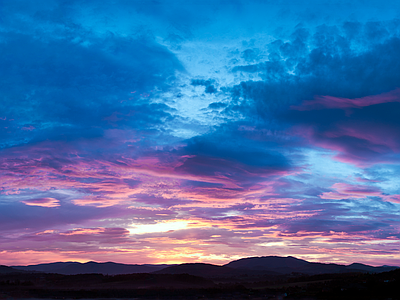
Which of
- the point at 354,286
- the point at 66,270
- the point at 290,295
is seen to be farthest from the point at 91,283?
the point at 66,270

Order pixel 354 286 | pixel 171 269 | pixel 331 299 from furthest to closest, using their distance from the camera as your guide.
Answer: pixel 171 269 → pixel 354 286 → pixel 331 299

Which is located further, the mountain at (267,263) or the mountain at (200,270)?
the mountain at (267,263)

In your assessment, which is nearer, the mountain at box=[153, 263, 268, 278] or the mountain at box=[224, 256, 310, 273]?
the mountain at box=[153, 263, 268, 278]

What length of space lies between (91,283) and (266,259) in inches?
4828

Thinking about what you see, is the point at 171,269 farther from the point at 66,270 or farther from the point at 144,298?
Result: the point at 66,270

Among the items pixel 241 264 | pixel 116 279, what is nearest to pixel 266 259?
pixel 241 264

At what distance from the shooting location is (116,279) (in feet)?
217

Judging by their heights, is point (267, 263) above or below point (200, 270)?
below

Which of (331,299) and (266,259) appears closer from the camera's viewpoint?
(331,299)

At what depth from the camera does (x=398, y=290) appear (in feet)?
112

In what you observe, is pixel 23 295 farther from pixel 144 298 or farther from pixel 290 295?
pixel 290 295

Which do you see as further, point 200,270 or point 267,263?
point 267,263

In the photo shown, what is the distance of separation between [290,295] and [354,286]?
8657 mm

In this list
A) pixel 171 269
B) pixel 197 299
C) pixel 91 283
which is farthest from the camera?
pixel 171 269
